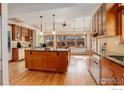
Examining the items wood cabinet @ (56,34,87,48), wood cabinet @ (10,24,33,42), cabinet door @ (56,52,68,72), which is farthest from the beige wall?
wood cabinet @ (56,34,87,48)

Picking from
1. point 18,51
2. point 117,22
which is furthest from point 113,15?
point 18,51

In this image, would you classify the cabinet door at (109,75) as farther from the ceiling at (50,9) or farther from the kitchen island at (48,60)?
the kitchen island at (48,60)

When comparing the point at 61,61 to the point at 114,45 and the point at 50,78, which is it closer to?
the point at 50,78

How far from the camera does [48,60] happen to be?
19.1ft

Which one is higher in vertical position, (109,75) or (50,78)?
(109,75)

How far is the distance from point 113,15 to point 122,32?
518mm

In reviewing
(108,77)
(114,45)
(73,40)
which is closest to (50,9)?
(114,45)

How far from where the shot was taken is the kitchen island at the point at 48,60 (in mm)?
5660

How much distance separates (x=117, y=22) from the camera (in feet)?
11.6

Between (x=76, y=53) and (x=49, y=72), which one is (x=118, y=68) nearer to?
(x=49, y=72)

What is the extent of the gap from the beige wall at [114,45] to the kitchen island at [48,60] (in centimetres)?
205

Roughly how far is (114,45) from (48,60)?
2.78 m

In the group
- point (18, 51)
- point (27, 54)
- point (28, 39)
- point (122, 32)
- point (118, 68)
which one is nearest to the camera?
Answer: point (118, 68)

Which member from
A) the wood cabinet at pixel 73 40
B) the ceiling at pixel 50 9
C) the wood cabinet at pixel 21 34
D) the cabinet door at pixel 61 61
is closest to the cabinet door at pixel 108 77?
the ceiling at pixel 50 9
